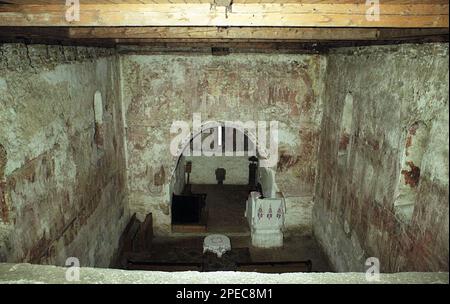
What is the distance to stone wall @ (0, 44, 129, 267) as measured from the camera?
4211mm

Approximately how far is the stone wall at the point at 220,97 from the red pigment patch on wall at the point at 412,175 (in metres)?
4.03

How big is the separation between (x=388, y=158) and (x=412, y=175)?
0.47 meters

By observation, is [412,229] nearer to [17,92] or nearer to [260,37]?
[260,37]

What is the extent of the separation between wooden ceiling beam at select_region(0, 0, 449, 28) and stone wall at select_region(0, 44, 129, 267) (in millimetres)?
1262

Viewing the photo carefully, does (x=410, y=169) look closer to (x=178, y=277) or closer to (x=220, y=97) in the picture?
(x=178, y=277)

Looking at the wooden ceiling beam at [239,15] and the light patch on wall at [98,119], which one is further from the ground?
the wooden ceiling beam at [239,15]

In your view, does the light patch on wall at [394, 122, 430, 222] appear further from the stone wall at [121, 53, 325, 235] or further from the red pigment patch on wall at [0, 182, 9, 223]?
the red pigment patch on wall at [0, 182, 9, 223]

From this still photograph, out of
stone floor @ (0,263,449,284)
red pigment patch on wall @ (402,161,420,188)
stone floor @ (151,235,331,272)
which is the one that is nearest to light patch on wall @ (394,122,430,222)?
red pigment patch on wall @ (402,161,420,188)

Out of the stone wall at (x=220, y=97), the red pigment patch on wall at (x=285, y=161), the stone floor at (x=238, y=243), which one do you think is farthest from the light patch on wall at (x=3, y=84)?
the red pigment patch on wall at (x=285, y=161)

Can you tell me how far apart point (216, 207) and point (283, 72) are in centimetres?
529

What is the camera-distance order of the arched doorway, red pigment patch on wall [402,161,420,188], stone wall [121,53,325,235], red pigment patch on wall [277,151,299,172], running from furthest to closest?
the arched doorway, red pigment patch on wall [277,151,299,172], stone wall [121,53,325,235], red pigment patch on wall [402,161,420,188]

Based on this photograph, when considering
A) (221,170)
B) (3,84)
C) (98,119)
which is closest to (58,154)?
(3,84)

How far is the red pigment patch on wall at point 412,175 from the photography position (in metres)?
4.84

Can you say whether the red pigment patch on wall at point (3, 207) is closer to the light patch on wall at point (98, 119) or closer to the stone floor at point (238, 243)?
the light patch on wall at point (98, 119)
